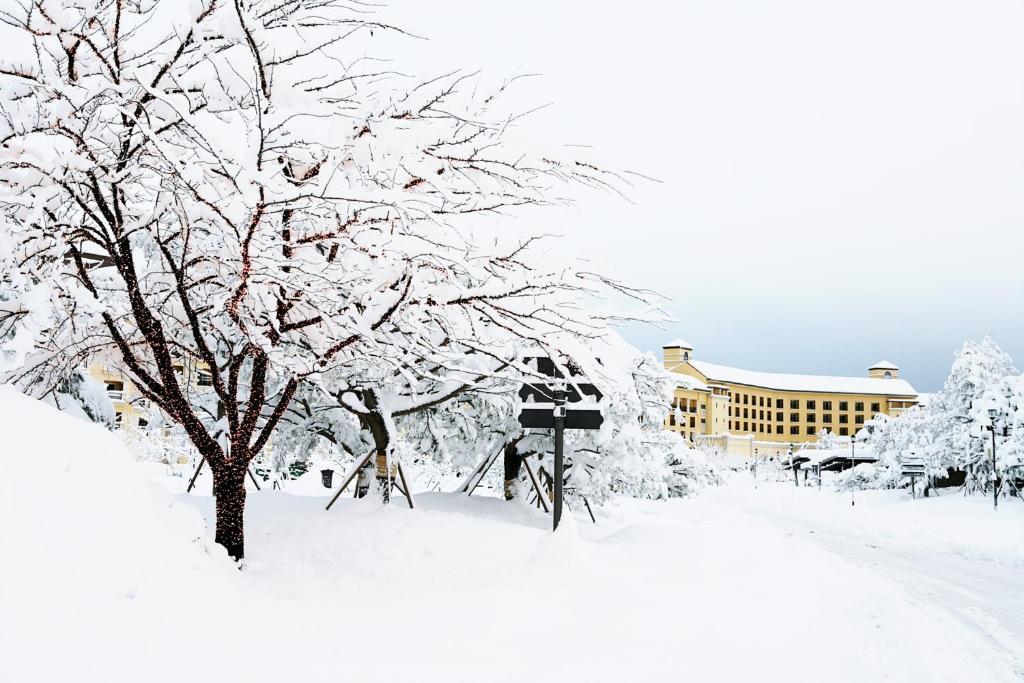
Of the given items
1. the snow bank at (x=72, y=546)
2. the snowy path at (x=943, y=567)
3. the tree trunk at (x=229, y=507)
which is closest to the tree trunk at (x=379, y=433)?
the tree trunk at (x=229, y=507)

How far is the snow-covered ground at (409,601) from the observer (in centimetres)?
353

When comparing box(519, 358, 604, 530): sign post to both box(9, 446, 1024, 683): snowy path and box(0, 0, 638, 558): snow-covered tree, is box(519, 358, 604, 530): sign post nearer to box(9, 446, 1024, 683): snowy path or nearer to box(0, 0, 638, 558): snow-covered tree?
box(9, 446, 1024, 683): snowy path

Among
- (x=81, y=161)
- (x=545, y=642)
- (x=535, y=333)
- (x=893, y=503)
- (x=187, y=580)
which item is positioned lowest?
(x=893, y=503)

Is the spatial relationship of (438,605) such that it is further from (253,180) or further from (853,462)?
(853,462)

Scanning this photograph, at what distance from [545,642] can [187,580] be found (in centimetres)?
235

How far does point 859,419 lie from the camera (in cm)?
11300

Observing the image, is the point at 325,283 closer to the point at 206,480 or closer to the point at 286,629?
the point at 286,629

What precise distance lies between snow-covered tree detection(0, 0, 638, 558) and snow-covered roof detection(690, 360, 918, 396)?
105 metres

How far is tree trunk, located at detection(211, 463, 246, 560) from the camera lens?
643 centimetres

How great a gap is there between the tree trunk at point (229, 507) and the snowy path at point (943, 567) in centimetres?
652

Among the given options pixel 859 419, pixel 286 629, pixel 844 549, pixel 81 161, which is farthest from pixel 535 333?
pixel 859 419

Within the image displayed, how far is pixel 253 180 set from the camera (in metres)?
4.25

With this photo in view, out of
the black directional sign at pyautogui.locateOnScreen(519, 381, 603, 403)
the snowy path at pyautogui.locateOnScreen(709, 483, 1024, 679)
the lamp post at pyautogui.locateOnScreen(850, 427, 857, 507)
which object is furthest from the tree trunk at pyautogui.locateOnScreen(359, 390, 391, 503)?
the lamp post at pyautogui.locateOnScreen(850, 427, 857, 507)

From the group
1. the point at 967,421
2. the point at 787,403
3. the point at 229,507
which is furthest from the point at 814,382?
the point at 229,507
